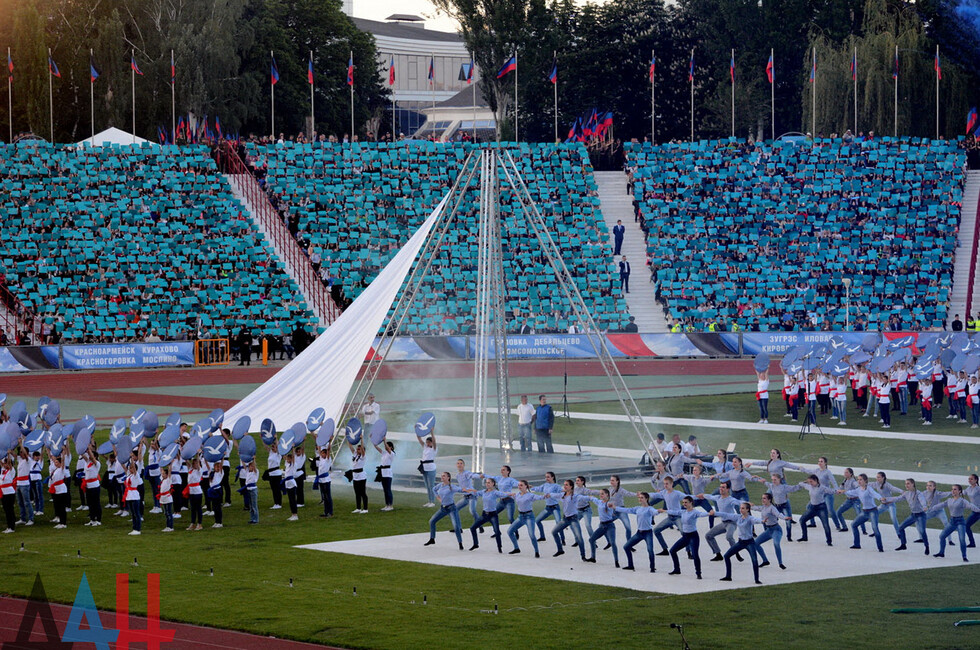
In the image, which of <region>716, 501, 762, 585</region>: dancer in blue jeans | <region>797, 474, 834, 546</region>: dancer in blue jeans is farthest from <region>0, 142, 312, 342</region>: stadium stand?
<region>716, 501, 762, 585</region>: dancer in blue jeans

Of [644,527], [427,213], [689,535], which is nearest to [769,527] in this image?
[689,535]

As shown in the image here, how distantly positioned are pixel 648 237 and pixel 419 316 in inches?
438

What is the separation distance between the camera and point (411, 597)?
17.8 metres

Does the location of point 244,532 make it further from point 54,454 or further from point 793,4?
point 793,4

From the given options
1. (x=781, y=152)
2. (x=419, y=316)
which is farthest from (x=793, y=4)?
(x=419, y=316)

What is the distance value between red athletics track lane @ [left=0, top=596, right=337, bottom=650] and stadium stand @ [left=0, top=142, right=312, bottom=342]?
33104mm

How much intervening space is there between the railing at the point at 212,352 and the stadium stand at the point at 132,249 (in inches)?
29.1

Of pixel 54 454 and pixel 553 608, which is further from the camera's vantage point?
pixel 54 454

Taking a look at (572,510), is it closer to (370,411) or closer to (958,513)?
(958,513)

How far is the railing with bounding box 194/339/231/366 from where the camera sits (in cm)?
4903

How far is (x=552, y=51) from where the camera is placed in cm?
8050

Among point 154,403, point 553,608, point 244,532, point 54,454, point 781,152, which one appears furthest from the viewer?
point 781,152

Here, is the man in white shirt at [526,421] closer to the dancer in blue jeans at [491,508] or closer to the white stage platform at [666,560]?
the white stage platform at [666,560]

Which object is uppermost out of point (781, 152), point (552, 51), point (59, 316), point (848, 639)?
point (552, 51)
